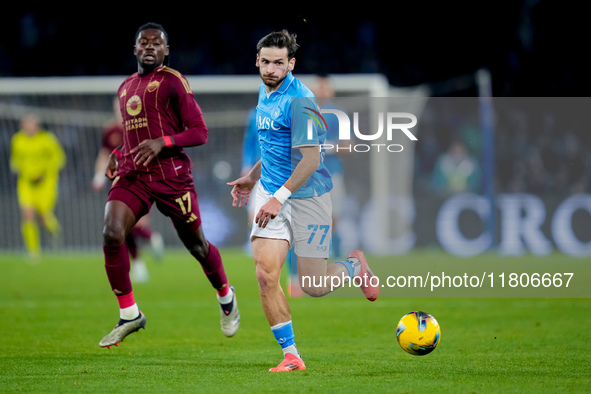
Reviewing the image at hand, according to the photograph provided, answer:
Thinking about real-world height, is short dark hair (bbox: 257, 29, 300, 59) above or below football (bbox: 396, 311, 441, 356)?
above

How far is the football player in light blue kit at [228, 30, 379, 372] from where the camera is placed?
5660 mm

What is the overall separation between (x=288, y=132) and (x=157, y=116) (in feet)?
4.38


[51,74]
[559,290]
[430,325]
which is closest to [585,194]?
[559,290]

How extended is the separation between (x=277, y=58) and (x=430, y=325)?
198 cm

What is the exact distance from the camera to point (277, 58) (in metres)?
→ 5.74

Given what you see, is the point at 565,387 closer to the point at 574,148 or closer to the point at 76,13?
the point at 574,148

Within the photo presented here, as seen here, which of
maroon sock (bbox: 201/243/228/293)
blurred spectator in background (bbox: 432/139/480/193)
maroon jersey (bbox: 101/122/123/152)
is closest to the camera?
maroon sock (bbox: 201/243/228/293)

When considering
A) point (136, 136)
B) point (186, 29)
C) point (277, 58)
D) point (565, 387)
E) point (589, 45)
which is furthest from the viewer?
point (186, 29)

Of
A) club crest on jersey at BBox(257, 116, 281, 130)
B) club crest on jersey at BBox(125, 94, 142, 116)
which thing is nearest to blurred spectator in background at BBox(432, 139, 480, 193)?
club crest on jersey at BBox(125, 94, 142, 116)

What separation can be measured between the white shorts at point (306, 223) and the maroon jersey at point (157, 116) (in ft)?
3.42

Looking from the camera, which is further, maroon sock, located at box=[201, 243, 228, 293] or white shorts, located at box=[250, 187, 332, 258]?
maroon sock, located at box=[201, 243, 228, 293]

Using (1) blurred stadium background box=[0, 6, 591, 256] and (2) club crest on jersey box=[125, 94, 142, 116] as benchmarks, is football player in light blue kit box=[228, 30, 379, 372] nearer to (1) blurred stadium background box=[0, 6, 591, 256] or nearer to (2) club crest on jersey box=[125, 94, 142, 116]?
(2) club crest on jersey box=[125, 94, 142, 116]

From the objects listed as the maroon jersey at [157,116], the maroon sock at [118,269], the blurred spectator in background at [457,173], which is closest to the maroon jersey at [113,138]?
the maroon jersey at [157,116]

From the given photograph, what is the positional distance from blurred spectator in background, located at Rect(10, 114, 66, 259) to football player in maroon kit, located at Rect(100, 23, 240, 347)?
1018 centimetres
